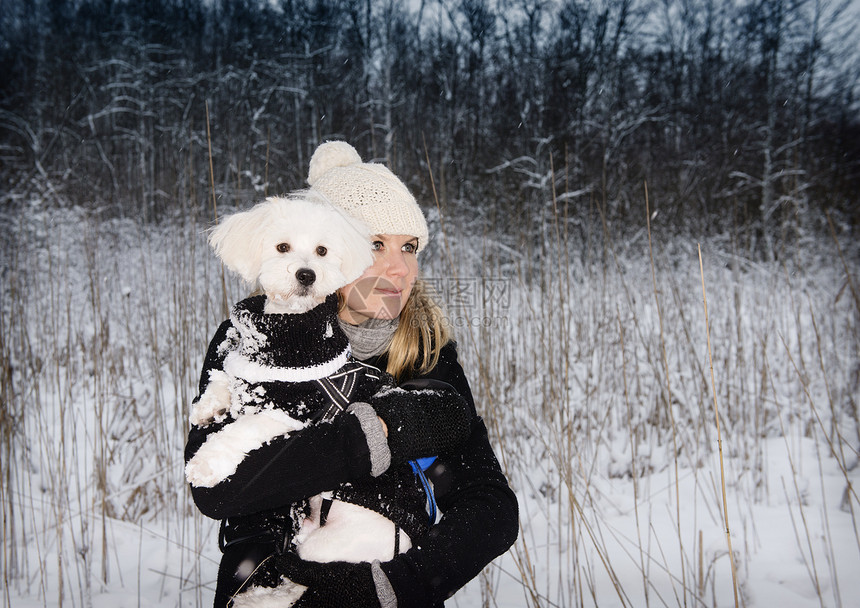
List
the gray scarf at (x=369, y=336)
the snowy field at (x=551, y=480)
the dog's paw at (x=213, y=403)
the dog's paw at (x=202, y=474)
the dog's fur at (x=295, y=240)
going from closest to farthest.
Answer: the dog's paw at (x=202, y=474), the dog's paw at (x=213, y=403), the dog's fur at (x=295, y=240), the gray scarf at (x=369, y=336), the snowy field at (x=551, y=480)

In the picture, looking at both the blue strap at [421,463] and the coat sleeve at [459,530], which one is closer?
the coat sleeve at [459,530]

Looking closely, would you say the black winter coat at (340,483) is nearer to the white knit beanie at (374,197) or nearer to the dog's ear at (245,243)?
the dog's ear at (245,243)

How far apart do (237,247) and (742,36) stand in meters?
13.8

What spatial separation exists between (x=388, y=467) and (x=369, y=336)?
0.42 m

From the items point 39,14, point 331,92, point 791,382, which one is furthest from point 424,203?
point 39,14

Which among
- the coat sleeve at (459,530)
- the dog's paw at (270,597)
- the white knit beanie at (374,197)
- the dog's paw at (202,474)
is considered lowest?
the dog's paw at (270,597)

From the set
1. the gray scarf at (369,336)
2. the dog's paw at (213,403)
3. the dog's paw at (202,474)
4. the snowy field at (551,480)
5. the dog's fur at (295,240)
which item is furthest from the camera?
the snowy field at (551,480)

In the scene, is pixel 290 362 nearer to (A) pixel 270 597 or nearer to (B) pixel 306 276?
(B) pixel 306 276

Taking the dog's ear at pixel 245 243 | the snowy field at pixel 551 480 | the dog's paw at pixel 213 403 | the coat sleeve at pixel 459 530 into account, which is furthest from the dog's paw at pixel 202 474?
the snowy field at pixel 551 480

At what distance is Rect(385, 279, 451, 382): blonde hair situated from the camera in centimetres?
138

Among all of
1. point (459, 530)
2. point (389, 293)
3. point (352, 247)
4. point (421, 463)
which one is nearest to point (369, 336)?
point (389, 293)

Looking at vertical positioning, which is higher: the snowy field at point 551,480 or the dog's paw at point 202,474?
the dog's paw at point 202,474

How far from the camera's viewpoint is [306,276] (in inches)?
44.5

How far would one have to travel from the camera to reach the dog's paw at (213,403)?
→ 106 cm
